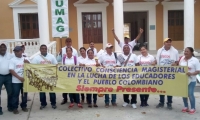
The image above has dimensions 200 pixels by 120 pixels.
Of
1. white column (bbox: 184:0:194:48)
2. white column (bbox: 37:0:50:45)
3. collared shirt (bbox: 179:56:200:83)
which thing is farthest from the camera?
white column (bbox: 184:0:194:48)

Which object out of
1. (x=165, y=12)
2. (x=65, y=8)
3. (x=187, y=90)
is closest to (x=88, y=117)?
(x=187, y=90)

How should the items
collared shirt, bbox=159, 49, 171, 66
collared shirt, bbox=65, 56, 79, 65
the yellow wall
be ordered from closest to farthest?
collared shirt, bbox=159, 49, 171, 66
collared shirt, bbox=65, 56, 79, 65
the yellow wall

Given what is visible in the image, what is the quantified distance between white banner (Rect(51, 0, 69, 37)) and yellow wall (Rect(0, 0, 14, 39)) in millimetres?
7494

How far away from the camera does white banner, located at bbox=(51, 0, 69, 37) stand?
26.7 ft

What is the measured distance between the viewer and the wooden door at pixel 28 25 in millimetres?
15041

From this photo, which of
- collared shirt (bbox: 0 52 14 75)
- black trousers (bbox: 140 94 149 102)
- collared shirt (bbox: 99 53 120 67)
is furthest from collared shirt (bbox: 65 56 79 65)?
black trousers (bbox: 140 94 149 102)

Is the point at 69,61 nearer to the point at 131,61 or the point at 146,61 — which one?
the point at 131,61

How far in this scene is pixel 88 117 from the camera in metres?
5.58

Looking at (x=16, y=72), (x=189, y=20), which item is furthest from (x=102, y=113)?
(x=189, y=20)

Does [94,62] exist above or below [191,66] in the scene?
above

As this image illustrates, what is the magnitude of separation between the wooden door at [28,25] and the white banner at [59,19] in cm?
722

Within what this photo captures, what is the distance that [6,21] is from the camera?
14.7 m

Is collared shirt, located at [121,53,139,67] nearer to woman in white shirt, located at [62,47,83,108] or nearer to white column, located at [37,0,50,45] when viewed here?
woman in white shirt, located at [62,47,83,108]

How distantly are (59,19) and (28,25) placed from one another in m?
7.57
